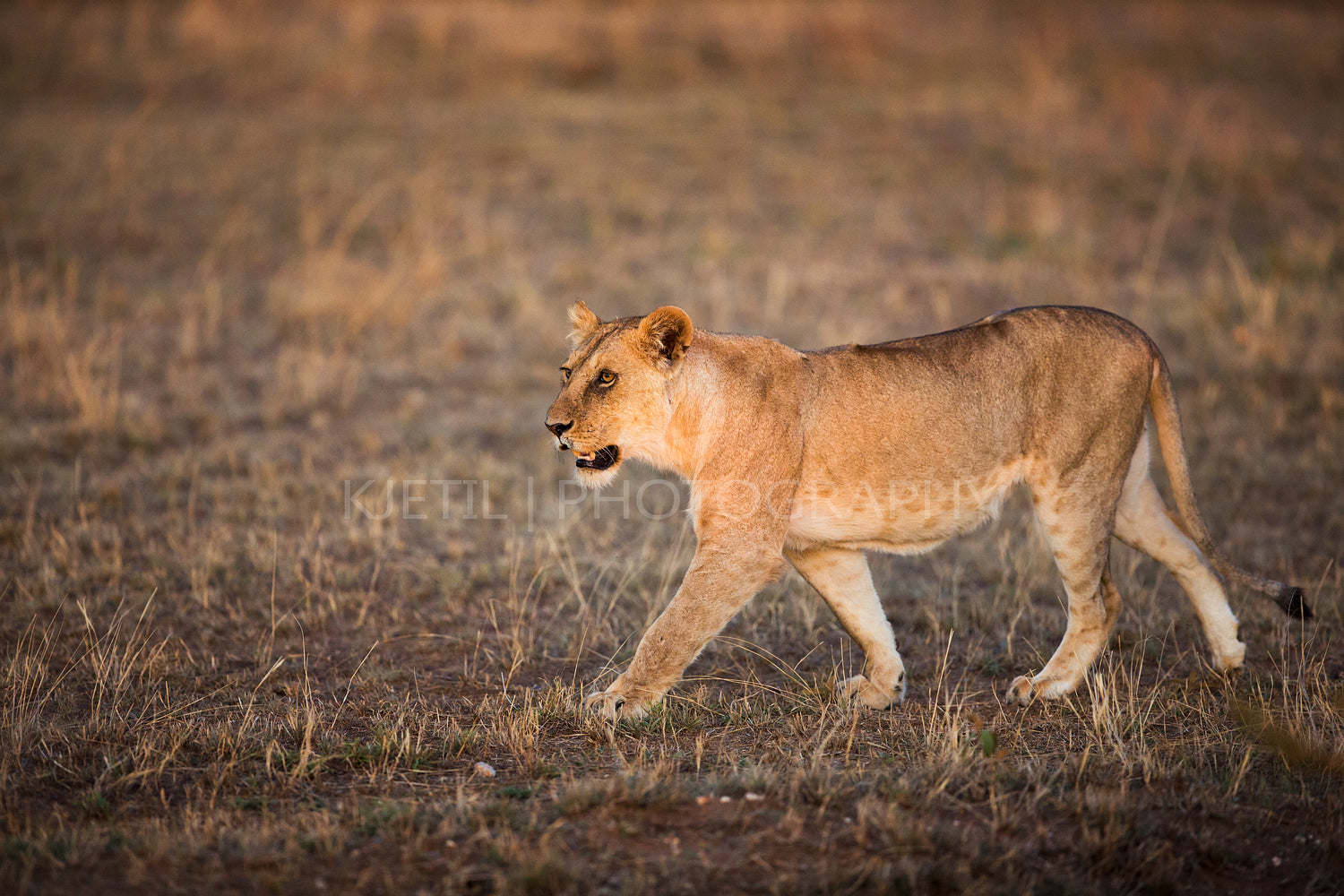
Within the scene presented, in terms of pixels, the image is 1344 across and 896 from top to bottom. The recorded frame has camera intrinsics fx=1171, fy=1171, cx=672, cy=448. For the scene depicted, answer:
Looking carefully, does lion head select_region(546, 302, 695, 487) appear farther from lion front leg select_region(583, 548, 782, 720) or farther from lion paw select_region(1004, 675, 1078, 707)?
lion paw select_region(1004, 675, 1078, 707)

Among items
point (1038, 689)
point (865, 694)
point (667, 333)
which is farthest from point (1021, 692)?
point (667, 333)

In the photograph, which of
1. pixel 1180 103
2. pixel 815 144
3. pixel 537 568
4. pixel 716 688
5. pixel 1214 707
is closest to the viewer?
pixel 1214 707

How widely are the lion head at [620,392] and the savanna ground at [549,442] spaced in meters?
1.14

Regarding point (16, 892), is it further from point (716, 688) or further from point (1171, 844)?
point (1171, 844)

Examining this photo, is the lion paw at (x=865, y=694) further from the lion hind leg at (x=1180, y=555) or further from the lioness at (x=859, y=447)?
the lion hind leg at (x=1180, y=555)

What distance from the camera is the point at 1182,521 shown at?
222 inches

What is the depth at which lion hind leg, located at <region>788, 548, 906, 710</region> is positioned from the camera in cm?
531

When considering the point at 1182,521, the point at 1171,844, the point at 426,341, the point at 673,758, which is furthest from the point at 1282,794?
the point at 426,341

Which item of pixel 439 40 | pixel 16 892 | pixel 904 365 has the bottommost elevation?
pixel 16 892

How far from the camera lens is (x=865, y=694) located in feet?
17.1

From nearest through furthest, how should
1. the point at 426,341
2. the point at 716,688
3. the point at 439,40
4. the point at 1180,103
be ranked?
the point at 716,688 → the point at 426,341 → the point at 1180,103 → the point at 439,40

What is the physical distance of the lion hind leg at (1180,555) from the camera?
18.4ft

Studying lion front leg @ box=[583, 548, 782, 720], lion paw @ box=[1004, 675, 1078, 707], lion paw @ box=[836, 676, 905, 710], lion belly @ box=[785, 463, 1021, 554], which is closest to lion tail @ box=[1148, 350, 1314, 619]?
lion paw @ box=[1004, 675, 1078, 707]

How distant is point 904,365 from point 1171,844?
7.21 feet
